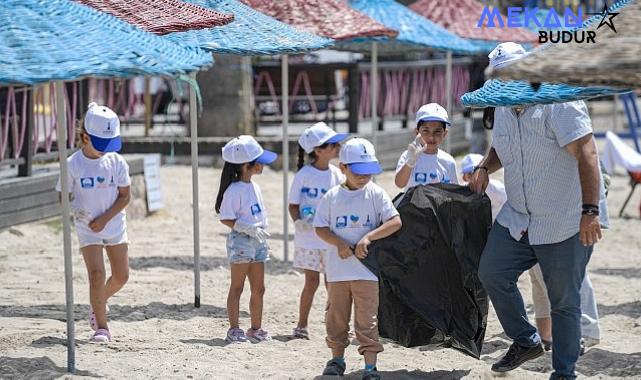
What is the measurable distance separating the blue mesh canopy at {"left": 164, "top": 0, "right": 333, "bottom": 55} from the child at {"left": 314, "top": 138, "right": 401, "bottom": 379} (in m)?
1.58

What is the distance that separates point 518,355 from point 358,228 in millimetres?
1039

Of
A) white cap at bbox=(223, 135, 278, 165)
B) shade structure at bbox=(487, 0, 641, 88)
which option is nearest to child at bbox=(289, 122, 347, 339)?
white cap at bbox=(223, 135, 278, 165)

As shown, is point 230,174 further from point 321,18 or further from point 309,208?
point 321,18

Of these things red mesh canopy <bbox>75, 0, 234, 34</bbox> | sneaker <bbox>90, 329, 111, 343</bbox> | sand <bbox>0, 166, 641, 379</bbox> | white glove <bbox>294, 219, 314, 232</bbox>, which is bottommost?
sand <bbox>0, 166, 641, 379</bbox>

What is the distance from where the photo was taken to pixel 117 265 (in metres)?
6.97

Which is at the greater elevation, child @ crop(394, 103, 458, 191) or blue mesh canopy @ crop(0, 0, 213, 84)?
blue mesh canopy @ crop(0, 0, 213, 84)

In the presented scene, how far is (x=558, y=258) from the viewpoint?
5.65 metres

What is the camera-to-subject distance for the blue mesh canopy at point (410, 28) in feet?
36.0

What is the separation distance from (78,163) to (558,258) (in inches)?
112

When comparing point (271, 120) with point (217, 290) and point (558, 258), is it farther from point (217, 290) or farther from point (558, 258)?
point (558, 258)

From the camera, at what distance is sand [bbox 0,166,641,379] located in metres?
6.40

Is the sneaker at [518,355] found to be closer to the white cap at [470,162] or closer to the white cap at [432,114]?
the white cap at [432,114]

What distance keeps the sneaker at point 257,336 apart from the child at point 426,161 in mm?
1235

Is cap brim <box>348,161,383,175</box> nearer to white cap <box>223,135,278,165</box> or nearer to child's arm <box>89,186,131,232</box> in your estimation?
white cap <box>223,135,278,165</box>
